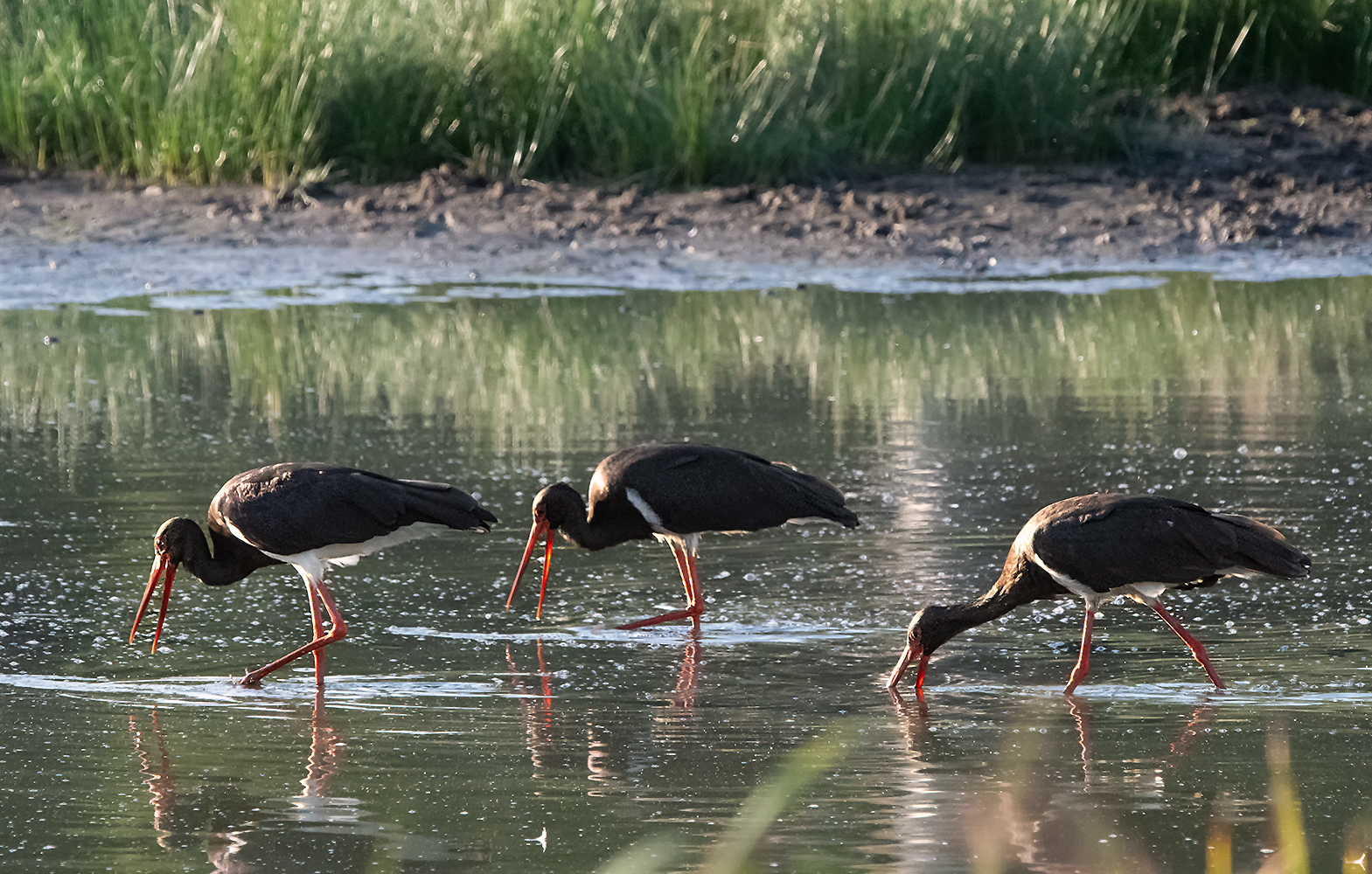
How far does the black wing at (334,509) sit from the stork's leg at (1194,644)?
199 cm

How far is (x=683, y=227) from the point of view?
573 inches

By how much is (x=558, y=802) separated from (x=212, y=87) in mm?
11531

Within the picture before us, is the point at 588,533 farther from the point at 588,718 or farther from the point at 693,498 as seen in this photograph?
the point at 588,718

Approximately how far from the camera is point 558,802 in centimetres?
486

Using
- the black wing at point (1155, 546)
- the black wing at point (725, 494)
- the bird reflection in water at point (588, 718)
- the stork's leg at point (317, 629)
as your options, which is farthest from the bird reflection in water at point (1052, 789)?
the stork's leg at point (317, 629)

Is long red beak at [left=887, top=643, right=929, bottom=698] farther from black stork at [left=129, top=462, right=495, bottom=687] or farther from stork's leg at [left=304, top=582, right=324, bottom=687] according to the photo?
stork's leg at [left=304, top=582, right=324, bottom=687]

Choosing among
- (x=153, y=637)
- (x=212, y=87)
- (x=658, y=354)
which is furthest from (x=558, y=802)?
(x=212, y=87)

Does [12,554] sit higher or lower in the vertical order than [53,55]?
lower

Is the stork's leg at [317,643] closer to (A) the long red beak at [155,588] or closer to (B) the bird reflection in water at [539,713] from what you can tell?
(A) the long red beak at [155,588]

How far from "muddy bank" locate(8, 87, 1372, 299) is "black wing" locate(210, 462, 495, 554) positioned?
23.5 feet

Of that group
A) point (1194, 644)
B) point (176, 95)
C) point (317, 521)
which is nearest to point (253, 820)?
point (317, 521)

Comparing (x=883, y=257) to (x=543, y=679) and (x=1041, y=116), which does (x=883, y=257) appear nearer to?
(x=1041, y=116)

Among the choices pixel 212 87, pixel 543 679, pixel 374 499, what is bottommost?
pixel 543 679

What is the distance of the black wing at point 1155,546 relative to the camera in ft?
19.1
